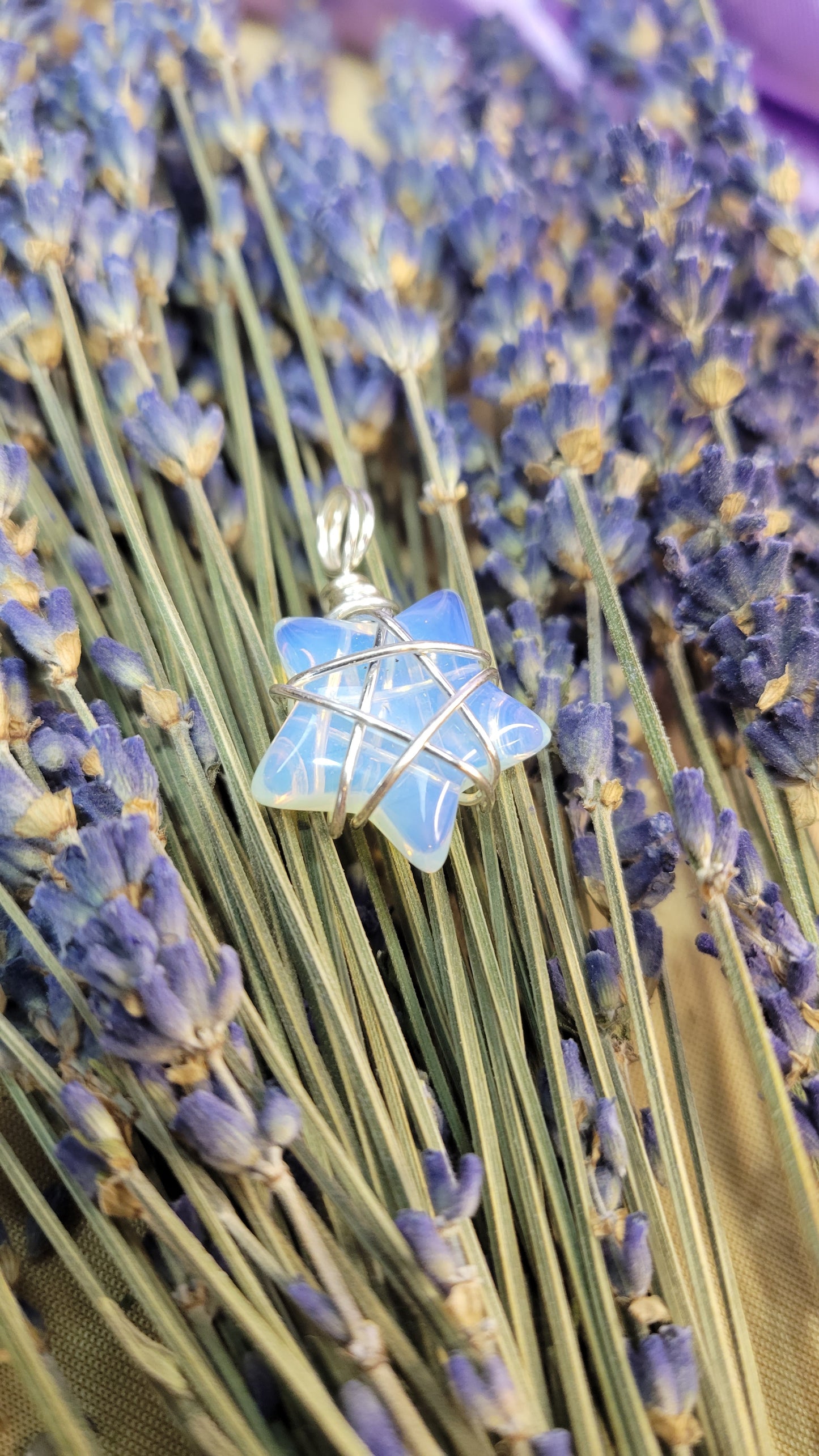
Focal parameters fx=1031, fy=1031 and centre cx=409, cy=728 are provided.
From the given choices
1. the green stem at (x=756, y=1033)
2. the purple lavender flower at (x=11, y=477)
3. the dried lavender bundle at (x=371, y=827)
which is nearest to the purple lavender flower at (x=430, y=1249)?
the dried lavender bundle at (x=371, y=827)

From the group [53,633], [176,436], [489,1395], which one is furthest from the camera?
[176,436]

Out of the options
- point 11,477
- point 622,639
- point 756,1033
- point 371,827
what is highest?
point 11,477

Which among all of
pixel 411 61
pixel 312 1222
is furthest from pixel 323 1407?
pixel 411 61

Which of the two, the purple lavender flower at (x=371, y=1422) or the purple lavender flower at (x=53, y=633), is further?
the purple lavender flower at (x=53, y=633)

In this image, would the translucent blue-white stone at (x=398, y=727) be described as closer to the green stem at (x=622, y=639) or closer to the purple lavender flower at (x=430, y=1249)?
the green stem at (x=622, y=639)

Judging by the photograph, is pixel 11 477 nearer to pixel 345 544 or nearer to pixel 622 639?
pixel 345 544

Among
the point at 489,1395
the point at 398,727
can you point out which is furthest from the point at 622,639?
the point at 489,1395
